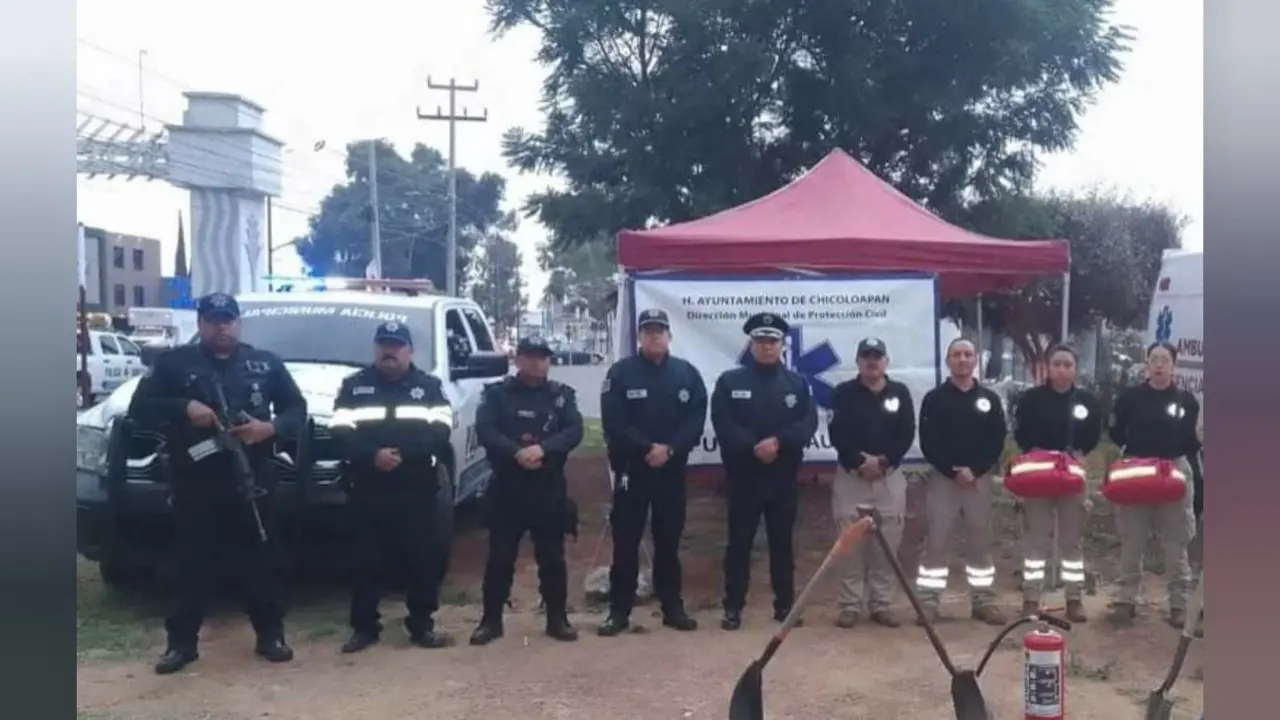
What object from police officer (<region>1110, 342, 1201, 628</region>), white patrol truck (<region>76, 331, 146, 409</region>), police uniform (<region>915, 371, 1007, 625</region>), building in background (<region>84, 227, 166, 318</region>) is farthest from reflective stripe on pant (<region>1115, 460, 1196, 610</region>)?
building in background (<region>84, 227, 166, 318</region>)

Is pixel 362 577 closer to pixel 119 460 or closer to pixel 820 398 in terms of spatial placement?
pixel 119 460

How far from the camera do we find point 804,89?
13.7 metres

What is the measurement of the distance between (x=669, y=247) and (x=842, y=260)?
115cm

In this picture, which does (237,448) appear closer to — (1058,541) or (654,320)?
(654,320)

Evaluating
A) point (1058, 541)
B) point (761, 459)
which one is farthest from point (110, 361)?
point (1058, 541)

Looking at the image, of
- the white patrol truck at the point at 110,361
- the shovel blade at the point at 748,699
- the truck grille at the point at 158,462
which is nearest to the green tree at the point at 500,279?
the white patrol truck at the point at 110,361

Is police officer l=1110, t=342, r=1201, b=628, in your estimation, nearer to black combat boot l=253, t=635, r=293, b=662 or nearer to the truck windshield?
the truck windshield

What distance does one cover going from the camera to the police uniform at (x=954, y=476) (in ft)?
22.8

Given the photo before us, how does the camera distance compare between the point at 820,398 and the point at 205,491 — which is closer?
the point at 205,491

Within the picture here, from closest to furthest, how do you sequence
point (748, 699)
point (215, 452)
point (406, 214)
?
point (748, 699), point (215, 452), point (406, 214)

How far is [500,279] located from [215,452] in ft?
196

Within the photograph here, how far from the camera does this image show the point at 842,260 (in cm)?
783
